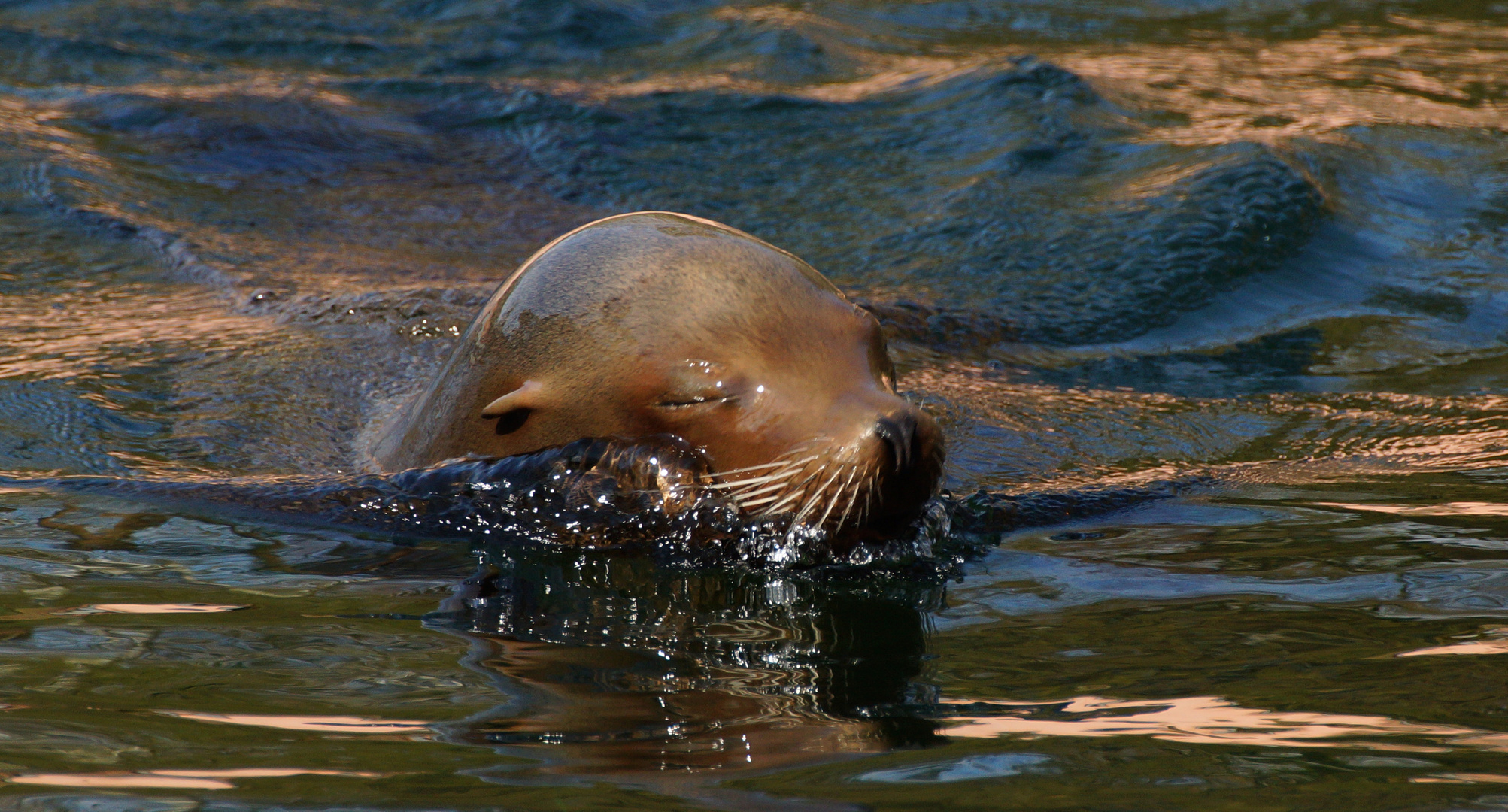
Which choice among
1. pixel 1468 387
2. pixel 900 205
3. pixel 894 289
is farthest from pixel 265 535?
pixel 900 205

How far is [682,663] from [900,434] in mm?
611

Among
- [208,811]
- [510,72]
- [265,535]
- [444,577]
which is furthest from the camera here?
[510,72]

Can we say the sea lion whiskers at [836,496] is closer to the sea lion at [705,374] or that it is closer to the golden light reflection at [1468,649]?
the sea lion at [705,374]

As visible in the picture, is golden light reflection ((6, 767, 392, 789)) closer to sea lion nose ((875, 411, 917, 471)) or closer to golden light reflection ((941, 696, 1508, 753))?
golden light reflection ((941, 696, 1508, 753))

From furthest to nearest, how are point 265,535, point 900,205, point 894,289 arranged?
point 900,205 < point 894,289 < point 265,535

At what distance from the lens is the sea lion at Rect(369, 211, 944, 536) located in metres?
3.04

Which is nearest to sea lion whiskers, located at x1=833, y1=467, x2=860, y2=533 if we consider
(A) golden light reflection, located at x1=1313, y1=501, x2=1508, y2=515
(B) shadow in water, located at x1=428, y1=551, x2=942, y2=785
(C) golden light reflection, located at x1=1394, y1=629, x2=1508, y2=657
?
(B) shadow in water, located at x1=428, y1=551, x2=942, y2=785

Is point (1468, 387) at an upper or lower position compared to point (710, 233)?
lower

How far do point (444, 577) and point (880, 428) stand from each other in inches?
36.5

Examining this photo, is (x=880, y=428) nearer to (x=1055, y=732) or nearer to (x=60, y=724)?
(x=1055, y=732)

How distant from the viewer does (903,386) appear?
4957 mm

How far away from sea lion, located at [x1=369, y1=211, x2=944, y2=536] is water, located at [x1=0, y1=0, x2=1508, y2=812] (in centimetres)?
24

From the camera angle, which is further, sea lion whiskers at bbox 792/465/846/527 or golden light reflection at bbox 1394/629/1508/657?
sea lion whiskers at bbox 792/465/846/527

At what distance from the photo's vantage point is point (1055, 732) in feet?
7.32
